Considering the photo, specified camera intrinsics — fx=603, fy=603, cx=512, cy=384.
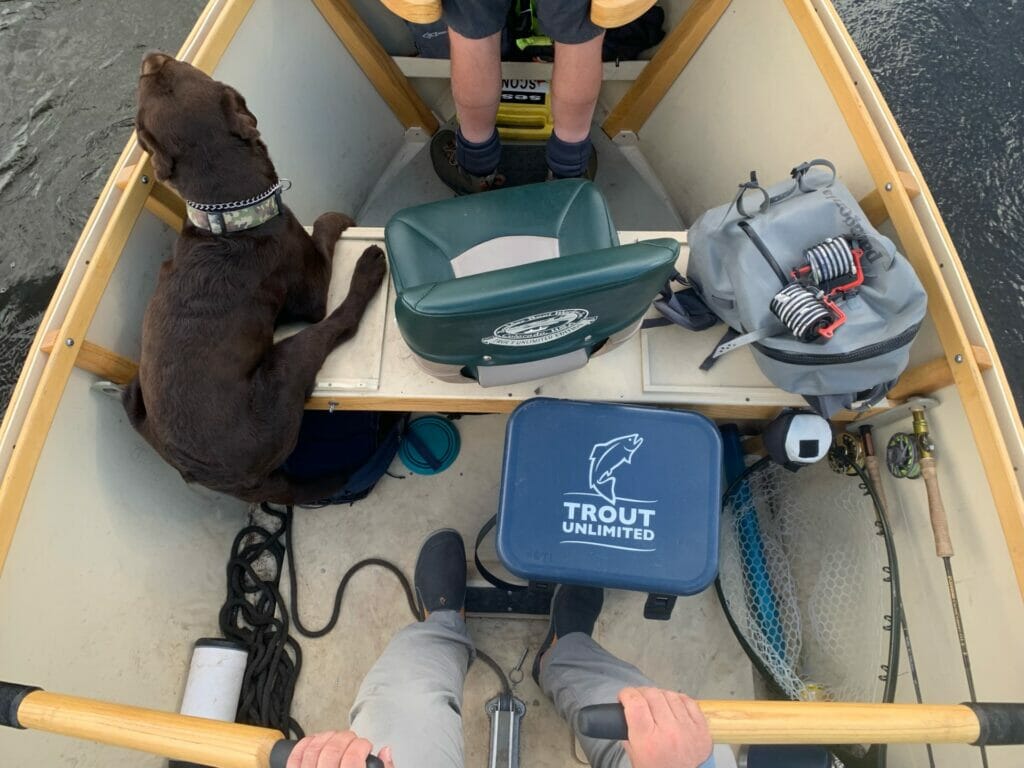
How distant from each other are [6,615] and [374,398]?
76 centimetres

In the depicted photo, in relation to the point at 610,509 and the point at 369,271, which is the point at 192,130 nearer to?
the point at 369,271

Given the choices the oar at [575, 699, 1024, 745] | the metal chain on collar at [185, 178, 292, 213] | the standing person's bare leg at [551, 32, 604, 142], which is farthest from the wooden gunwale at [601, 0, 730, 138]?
the oar at [575, 699, 1024, 745]

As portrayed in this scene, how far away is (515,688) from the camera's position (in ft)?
5.60

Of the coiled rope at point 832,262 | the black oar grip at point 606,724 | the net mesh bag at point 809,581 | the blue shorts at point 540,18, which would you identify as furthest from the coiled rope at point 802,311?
the blue shorts at point 540,18

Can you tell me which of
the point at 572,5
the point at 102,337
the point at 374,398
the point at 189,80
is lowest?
the point at 374,398

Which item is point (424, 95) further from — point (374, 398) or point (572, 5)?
point (374, 398)

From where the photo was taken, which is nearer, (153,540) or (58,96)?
(153,540)

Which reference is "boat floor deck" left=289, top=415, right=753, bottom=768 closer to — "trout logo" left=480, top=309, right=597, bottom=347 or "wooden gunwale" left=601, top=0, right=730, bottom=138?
"trout logo" left=480, top=309, right=597, bottom=347

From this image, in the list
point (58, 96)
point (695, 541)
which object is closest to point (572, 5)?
point (695, 541)

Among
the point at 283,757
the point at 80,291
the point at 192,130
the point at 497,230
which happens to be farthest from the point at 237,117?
the point at 283,757

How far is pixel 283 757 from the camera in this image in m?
0.81

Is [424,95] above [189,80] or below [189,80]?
below

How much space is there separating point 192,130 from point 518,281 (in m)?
0.82

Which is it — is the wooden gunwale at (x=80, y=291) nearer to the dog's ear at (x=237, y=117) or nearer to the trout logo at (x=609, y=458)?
the dog's ear at (x=237, y=117)
